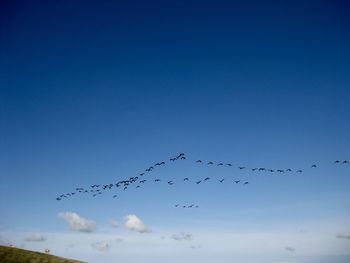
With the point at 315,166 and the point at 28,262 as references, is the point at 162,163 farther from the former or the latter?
the point at 28,262

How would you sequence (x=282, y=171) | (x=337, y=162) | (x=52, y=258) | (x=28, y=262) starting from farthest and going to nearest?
(x=52, y=258), (x=28, y=262), (x=282, y=171), (x=337, y=162)

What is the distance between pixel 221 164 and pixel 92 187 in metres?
29.9

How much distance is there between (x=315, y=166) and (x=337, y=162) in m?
4.41

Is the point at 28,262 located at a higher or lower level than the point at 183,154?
lower

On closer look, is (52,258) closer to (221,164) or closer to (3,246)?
(3,246)

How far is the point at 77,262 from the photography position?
102125 mm

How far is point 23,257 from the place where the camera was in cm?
9050

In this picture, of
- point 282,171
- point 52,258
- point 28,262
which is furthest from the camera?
point 52,258

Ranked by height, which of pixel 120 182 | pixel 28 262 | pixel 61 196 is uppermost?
pixel 120 182

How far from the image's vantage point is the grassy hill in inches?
3425

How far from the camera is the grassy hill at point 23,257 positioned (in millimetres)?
87000

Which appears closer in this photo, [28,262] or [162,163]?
[162,163]

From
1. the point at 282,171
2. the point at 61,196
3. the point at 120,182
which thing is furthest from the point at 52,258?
the point at 282,171

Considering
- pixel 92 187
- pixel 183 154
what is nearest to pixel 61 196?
pixel 92 187
